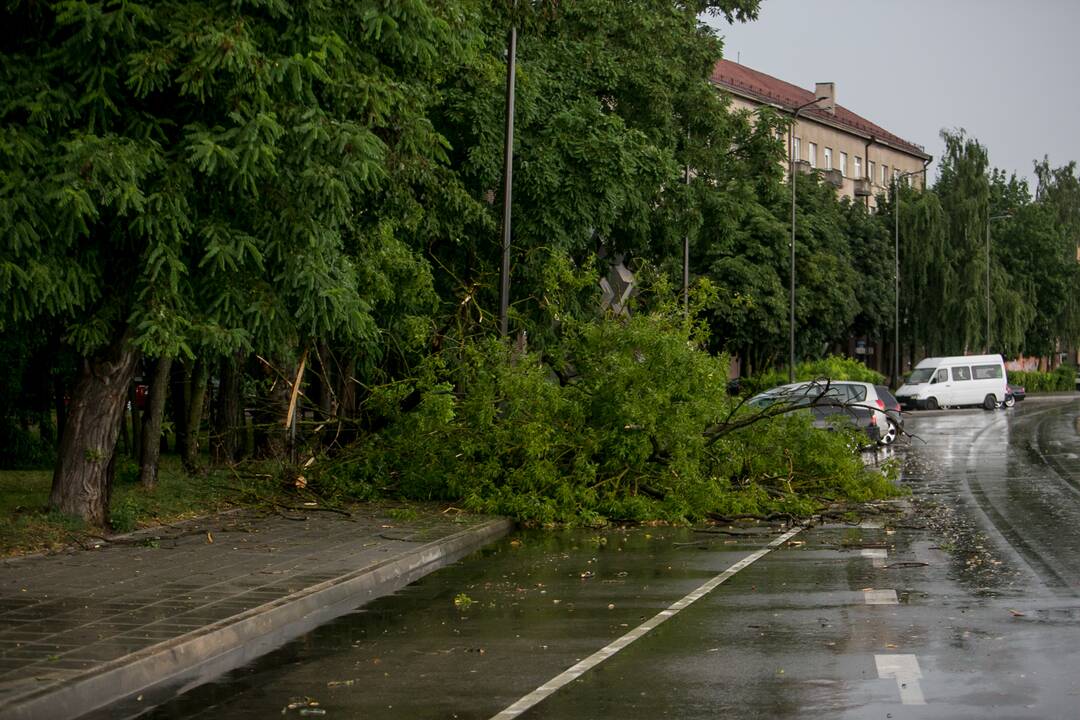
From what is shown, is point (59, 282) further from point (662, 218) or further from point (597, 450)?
point (662, 218)

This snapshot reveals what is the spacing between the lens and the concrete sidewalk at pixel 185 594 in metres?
8.05

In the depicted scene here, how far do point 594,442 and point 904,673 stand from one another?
10.4 meters

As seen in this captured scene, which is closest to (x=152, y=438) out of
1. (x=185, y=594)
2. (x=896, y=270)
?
(x=185, y=594)

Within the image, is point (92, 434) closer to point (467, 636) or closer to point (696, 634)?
point (467, 636)

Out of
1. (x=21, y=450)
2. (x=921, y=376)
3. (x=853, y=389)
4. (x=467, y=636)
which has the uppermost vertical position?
(x=921, y=376)

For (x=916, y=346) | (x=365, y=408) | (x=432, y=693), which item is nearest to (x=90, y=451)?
(x=365, y=408)

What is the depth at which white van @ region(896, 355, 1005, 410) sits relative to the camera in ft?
212

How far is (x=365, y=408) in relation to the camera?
66.9 ft

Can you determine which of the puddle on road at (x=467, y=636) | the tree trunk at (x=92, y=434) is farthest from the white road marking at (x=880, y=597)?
the tree trunk at (x=92, y=434)

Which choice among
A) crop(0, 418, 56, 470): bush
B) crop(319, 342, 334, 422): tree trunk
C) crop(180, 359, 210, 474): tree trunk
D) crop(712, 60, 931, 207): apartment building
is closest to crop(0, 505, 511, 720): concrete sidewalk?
crop(180, 359, 210, 474): tree trunk

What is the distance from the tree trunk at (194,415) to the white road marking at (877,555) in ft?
32.9

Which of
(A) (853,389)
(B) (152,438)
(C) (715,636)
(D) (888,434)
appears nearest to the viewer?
(C) (715,636)

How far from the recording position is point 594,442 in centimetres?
1850

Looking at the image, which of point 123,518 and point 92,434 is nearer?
point 123,518
